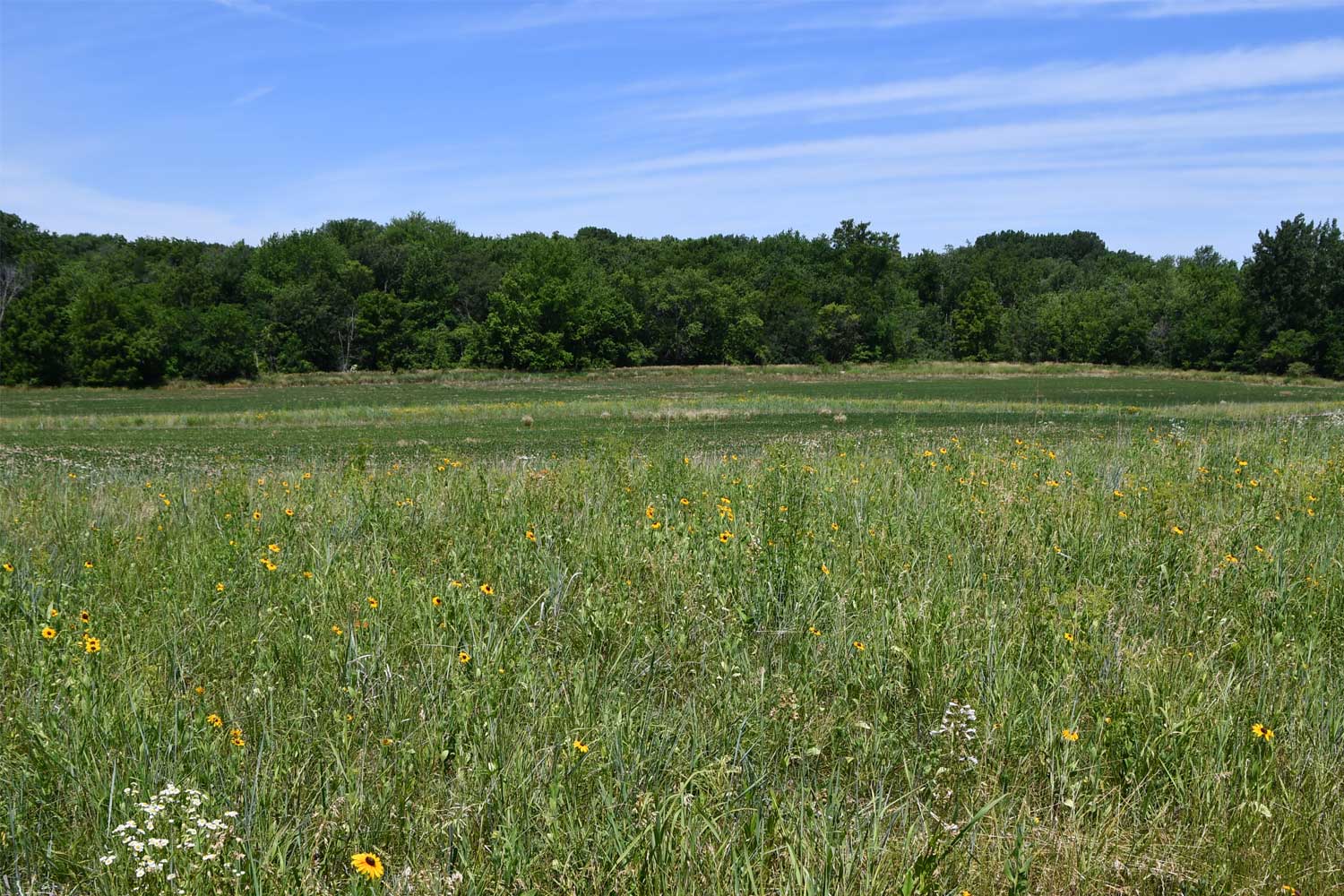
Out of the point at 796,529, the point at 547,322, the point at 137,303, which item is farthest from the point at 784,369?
the point at 796,529

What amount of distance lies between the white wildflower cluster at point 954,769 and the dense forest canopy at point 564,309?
279 feet

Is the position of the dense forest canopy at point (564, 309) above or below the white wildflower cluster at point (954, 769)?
above

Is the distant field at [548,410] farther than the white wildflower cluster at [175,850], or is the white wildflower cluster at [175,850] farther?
the distant field at [548,410]

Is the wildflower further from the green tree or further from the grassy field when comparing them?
the green tree

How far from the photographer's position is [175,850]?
9.21 feet

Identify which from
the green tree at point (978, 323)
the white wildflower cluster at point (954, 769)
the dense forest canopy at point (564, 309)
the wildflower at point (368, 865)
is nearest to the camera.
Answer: the wildflower at point (368, 865)

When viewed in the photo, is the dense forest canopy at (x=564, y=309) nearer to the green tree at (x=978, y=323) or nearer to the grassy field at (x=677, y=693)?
the green tree at (x=978, y=323)

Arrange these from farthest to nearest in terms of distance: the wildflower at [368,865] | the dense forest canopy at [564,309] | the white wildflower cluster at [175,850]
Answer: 1. the dense forest canopy at [564,309]
2. the white wildflower cluster at [175,850]
3. the wildflower at [368,865]

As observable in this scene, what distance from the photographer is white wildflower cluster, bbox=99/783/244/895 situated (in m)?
2.77

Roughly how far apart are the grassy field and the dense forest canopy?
269ft

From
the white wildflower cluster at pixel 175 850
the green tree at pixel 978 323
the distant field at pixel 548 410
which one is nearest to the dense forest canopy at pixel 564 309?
the green tree at pixel 978 323

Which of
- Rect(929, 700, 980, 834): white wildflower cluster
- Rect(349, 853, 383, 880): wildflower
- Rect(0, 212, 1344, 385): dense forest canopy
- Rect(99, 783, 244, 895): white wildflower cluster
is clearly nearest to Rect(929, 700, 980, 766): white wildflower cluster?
Rect(929, 700, 980, 834): white wildflower cluster

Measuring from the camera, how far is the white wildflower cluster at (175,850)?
2.77 meters

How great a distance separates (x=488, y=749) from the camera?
3580 mm
